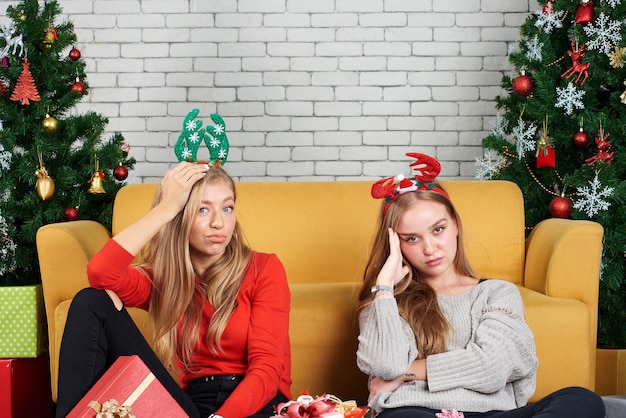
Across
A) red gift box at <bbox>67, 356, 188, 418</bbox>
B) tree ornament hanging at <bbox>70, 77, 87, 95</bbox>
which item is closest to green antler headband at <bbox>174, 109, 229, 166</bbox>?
red gift box at <bbox>67, 356, 188, 418</bbox>

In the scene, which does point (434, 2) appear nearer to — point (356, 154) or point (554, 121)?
point (356, 154)

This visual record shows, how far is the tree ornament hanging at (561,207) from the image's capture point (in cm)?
339

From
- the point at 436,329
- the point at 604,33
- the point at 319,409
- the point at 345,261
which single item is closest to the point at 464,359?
the point at 436,329

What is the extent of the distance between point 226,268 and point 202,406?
14.3 inches

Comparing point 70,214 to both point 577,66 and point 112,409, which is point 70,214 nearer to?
point 112,409

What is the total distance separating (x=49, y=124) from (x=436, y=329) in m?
2.04

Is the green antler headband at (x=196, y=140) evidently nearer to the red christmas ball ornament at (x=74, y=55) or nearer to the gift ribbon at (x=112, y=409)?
the gift ribbon at (x=112, y=409)

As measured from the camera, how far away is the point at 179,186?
2.11 metres

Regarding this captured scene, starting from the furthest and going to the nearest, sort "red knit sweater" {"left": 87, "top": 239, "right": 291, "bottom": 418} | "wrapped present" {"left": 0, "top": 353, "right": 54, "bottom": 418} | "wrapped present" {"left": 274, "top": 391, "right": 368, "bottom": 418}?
"wrapped present" {"left": 0, "top": 353, "right": 54, "bottom": 418} → "red knit sweater" {"left": 87, "top": 239, "right": 291, "bottom": 418} → "wrapped present" {"left": 274, "top": 391, "right": 368, "bottom": 418}

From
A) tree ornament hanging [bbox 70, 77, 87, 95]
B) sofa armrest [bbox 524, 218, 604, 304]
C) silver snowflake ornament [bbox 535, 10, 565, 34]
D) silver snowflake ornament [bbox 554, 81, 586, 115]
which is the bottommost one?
sofa armrest [bbox 524, 218, 604, 304]

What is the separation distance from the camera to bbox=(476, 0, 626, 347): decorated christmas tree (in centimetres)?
336

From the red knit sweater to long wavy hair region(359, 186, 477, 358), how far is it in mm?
271

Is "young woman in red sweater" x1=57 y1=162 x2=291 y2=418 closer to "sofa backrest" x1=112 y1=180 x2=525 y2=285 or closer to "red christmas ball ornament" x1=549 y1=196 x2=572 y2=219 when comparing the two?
"sofa backrest" x1=112 y1=180 x2=525 y2=285

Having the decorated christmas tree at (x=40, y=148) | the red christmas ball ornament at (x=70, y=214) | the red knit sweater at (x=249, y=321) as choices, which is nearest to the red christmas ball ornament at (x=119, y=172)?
the decorated christmas tree at (x=40, y=148)
